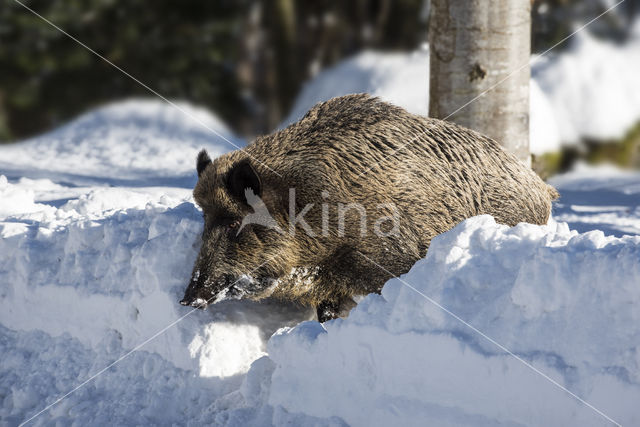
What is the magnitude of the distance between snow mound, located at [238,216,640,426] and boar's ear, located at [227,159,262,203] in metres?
→ 1.01

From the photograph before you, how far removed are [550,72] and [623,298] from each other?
8302 mm

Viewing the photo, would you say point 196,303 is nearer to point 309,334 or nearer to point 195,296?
point 195,296

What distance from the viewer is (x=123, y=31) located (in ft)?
51.4

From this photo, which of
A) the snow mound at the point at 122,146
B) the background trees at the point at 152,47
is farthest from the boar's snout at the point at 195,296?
the background trees at the point at 152,47

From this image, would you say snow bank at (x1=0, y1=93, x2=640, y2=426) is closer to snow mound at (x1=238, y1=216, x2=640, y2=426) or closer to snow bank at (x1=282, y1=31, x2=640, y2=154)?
snow mound at (x1=238, y1=216, x2=640, y2=426)

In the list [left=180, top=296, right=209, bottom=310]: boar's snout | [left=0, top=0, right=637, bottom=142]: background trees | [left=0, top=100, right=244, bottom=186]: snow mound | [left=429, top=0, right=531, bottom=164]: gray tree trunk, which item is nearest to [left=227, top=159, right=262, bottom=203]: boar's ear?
[left=180, top=296, right=209, bottom=310]: boar's snout

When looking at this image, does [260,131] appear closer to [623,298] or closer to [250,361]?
[250,361]

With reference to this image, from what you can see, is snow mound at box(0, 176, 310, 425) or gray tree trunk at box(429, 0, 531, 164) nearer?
snow mound at box(0, 176, 310, 425)

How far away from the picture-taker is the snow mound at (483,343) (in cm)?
294

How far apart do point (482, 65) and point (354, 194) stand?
2483mm

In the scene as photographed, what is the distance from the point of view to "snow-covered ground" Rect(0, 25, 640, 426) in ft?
9.87

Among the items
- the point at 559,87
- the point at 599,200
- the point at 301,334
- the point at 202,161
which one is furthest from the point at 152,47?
the point at 301,334

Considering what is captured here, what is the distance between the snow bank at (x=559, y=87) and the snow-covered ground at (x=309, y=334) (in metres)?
3.37

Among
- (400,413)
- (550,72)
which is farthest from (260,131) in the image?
(400,413)
